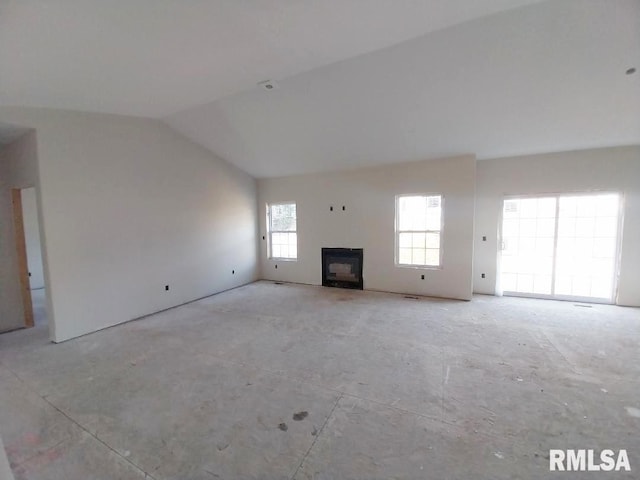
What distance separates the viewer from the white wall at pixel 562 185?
13.6 ft

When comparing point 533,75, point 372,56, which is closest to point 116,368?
point 372,56

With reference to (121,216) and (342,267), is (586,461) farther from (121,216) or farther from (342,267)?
(121,216)

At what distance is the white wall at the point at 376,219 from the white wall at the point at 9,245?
161 inches

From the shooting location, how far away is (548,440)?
1.69 metres

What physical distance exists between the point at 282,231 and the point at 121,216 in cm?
338

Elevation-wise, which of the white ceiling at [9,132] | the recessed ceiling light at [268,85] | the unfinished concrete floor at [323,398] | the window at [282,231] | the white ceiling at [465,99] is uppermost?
the recessed ceiling light at [268,85]

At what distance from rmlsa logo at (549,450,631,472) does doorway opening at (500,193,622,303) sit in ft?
12.7

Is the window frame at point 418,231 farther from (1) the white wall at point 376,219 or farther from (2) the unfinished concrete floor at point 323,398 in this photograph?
(2) the unfinished concrete floor at point 323,398

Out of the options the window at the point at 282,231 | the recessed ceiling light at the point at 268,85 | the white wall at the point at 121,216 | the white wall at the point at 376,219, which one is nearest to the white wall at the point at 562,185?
the white wall at the point at 376,219

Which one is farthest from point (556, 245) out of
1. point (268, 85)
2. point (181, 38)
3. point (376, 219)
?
point (181, 38)

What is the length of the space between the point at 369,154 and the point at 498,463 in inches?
174

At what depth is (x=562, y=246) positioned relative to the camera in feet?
15.3

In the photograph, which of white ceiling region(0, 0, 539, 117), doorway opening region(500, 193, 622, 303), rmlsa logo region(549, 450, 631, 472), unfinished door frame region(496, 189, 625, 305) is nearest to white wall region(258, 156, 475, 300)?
unfinished door frame region(496, 189, 625, 305)

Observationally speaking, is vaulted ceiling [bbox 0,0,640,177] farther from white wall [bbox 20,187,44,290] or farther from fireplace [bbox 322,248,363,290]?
white wall [bbox 20,187,44,290]
